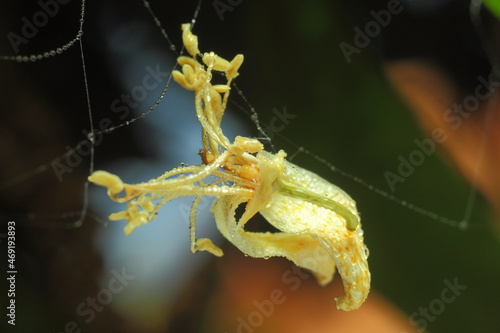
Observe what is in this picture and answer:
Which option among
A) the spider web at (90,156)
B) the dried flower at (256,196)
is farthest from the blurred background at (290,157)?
the dried flower at (256,196)

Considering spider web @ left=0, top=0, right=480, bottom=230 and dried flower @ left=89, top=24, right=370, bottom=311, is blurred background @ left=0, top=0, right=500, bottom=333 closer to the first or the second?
spider web @ left=0, top=0, right=480, bottom=230

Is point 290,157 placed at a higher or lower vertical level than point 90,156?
lower

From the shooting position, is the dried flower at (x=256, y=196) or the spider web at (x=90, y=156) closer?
the dried flower at (x=256, y=196)

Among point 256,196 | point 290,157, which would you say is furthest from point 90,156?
point 256,196

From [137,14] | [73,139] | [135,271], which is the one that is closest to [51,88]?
[73,139]

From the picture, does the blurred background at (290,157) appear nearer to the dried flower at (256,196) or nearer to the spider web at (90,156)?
the spider web at (90,156)

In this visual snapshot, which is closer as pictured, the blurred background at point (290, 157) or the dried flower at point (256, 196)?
the dried flower at point (256, 196)

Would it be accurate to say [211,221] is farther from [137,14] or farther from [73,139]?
[137,14]

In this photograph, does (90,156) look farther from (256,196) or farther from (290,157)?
(256,196)

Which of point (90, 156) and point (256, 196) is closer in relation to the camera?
point (256, 196)
